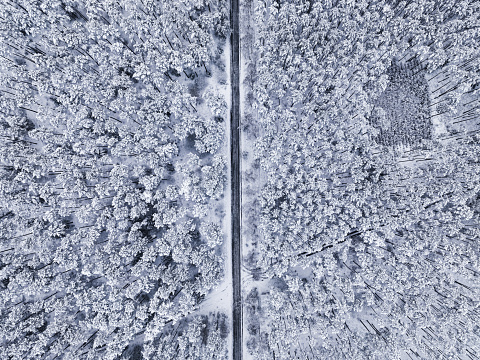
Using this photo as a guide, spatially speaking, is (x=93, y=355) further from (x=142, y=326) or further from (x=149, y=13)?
(x=149, y=13)

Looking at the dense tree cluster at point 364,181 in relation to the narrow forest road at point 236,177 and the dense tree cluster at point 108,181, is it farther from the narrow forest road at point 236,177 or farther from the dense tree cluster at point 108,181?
the dense tree cluster at point 108,181

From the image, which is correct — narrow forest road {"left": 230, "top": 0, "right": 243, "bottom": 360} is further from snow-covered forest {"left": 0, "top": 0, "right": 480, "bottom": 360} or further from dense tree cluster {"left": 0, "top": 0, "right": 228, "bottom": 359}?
dense tree cluster {"left": 0, "top": 0, "right": 228, "bottom": 359}

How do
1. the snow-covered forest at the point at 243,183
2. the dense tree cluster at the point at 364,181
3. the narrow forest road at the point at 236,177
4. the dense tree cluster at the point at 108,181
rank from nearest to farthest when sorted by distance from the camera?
the dense tree cluster at the point at 108,181 < the snow-covered forest at the point at 243,183 < the dense tree cluster at the point at 364,181 < the narrow forest road at the point at 236,177

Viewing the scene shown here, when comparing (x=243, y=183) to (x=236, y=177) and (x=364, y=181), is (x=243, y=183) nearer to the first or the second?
(x=236, y=177)

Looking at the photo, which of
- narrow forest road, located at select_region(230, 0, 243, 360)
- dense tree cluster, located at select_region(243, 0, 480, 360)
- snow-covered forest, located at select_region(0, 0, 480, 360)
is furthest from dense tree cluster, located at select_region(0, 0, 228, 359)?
dense tree cluster, located at select_region(243, 0, 480, 360)

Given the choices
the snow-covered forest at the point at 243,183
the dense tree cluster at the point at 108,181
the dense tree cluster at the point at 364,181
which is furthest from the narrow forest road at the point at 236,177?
the dense tree cluster at the point at 108,181

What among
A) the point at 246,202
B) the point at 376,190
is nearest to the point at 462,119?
the point at 376,190
